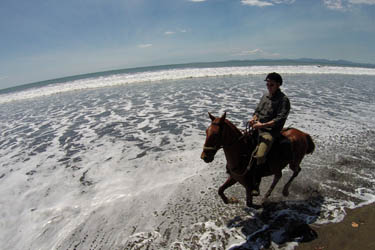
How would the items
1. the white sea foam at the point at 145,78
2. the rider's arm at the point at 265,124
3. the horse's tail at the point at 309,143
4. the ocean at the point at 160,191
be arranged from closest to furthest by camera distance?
the rider's arm at the point at 265,124 < the ocean at the point at 160,191 < the horse's tail at the point at 309,143 < the white sea foam at the point at 145,78

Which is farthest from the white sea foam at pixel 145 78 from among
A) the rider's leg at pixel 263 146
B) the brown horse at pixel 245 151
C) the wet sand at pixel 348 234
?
the wet sand at pixel 348 234

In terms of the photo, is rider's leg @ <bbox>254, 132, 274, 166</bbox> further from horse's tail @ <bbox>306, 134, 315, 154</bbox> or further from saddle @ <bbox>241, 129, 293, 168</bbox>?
horse's tail @ <bbox>306, 134, 315, 154</bbox>

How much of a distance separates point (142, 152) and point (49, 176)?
3323mm

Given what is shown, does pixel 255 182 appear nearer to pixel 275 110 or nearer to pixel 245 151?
pixel 245 151

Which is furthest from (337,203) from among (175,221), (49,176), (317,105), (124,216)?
(317,105)

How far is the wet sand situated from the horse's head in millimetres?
2370

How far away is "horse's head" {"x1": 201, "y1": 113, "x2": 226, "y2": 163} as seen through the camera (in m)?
3.60

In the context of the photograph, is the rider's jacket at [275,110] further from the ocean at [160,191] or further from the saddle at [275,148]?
the ocean at [160,191]

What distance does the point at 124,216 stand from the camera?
203 inches

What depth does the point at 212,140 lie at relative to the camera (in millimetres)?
3652

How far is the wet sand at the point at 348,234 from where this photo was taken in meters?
3.71

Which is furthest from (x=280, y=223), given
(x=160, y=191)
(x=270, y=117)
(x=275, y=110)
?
(x=160, y=191)

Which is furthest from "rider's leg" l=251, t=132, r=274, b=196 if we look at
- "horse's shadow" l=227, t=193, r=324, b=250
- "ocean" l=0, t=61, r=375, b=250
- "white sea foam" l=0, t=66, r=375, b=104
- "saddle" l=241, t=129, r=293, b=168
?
"white sea foam" l=0, t=66, r=375, b=104

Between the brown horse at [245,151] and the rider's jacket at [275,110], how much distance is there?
39cm
